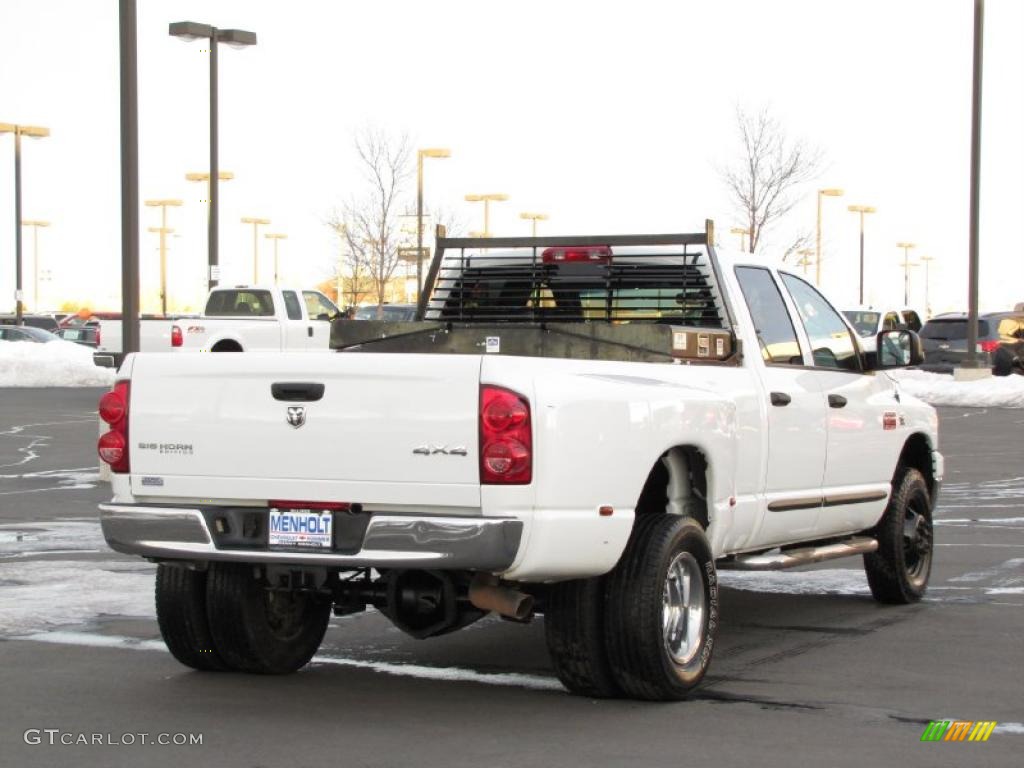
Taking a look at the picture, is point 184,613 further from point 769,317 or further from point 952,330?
point 952,330

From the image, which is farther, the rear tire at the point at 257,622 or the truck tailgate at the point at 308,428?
the rear tire at the point at 257,622

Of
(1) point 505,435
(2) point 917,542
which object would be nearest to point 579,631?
(1) point 505,435

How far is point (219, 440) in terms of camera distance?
7.01 m

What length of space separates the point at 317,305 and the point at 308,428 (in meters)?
28.4

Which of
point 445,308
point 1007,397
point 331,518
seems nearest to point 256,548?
point 331,518

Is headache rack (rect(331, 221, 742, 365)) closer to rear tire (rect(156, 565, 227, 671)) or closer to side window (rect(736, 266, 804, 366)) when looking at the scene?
side window (rect(736, 266, 804, 366))

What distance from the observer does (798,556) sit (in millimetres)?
8750

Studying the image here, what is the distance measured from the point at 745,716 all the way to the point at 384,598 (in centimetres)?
158

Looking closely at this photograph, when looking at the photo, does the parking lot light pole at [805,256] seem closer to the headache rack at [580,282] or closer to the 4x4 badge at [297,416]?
the headache rack at [580,282]

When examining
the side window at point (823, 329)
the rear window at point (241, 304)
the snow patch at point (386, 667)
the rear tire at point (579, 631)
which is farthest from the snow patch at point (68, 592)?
the rear window at point (241, 304)

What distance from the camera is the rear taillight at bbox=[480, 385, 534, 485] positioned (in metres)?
6.49

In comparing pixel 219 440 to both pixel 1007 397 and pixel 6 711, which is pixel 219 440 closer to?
pixel 6 711

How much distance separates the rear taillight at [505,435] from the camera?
6488mm
